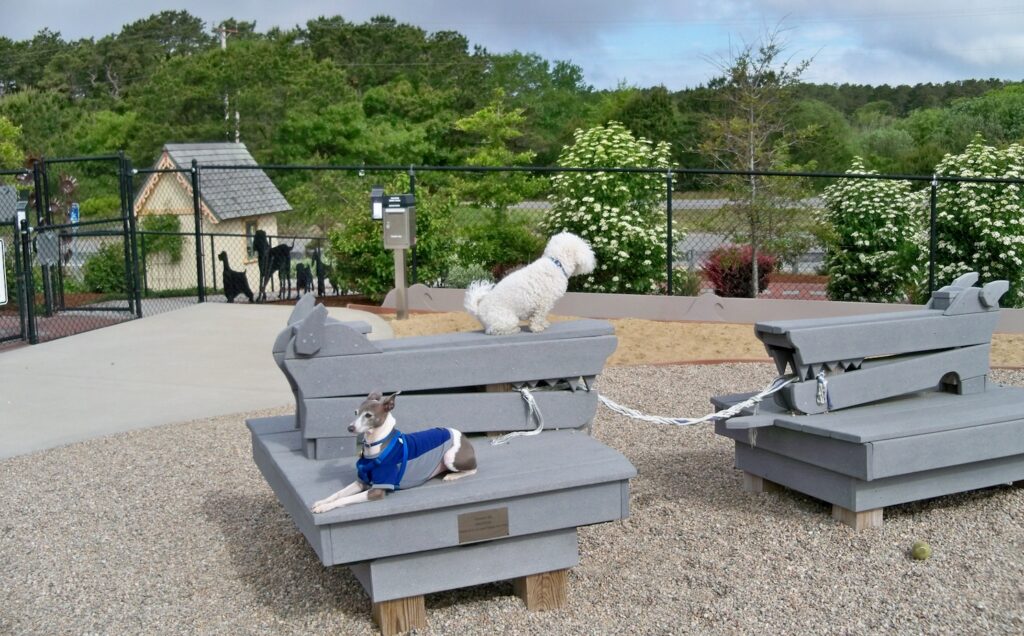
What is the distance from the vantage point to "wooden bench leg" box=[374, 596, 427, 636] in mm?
3986

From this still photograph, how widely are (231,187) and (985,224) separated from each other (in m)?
18.8

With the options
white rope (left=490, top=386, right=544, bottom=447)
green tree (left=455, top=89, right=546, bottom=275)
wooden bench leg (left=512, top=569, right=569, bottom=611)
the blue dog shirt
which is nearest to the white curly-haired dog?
white rope (left=490, top=386, right=544, bottom=447)

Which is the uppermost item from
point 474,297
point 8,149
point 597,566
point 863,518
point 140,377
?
point 8,149

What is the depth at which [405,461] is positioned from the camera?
395 centimetres

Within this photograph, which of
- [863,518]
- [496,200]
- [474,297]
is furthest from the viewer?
[496,200]

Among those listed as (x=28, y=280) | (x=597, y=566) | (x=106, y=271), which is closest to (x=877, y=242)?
(x=597, y=566)

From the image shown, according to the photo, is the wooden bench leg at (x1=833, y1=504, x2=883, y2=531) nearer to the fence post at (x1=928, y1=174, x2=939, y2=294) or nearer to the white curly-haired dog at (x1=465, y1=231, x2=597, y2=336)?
the white curly-haired dog at (x1=465, y1=231, x2=597, y2=336)

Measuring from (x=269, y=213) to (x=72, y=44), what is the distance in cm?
4285

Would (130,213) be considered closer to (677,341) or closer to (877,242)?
(677,341)

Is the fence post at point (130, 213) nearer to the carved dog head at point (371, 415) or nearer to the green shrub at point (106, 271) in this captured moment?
the green shrub at point (106, 271)

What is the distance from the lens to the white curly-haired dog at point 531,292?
4938 millimetres

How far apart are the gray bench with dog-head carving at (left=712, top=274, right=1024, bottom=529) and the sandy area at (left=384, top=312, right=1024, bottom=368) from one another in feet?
11.4

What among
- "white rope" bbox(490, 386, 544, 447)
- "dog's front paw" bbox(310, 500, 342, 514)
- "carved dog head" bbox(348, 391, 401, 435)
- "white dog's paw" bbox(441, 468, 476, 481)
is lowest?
"dog's front paw" bbox(310, 500, 342, 514)

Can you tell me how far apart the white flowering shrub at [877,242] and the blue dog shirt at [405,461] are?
9.53 meters
